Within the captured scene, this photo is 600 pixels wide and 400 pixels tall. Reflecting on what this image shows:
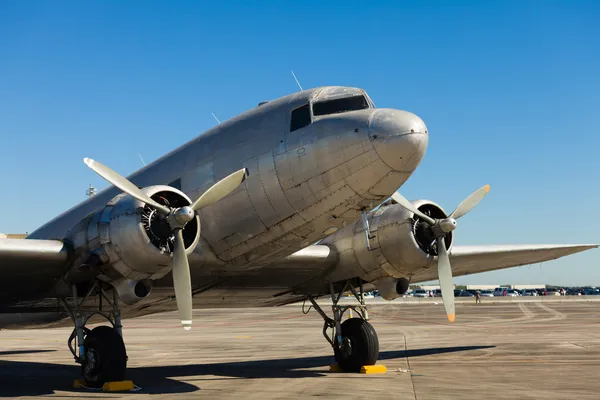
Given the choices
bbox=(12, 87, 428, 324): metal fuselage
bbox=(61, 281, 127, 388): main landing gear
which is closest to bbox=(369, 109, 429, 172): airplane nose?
bbox=(12, 87, 428, 324): metal fuselage

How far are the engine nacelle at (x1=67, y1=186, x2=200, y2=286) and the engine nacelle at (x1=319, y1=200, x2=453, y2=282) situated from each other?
5.00 metres

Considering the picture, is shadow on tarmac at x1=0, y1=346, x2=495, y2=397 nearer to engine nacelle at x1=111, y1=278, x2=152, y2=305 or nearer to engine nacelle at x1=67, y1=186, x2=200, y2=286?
engine nacelle at x1=111, y1=278, x2=152, y2=305

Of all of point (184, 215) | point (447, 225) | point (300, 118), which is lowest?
point (447, 225)

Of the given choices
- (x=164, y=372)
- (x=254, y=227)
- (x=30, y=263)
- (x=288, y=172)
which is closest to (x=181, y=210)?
(x=254, y=227)

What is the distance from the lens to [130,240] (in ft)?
40.2

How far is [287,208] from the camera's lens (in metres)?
13.2

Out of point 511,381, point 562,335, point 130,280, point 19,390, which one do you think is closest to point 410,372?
point 511,381

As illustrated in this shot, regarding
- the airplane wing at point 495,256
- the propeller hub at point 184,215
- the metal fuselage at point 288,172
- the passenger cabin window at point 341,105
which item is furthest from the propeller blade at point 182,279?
the airplane wing at point 495,256

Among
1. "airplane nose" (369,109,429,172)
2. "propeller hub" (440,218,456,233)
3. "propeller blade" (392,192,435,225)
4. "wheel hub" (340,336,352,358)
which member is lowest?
"wheel hub" (340,336,352,358)

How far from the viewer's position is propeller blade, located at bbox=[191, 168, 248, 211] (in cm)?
1267

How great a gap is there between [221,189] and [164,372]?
684 centimetres

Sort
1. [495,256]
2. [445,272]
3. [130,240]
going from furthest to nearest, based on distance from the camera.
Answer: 1. [495,256]
2. [445,272]
3. [130,240]

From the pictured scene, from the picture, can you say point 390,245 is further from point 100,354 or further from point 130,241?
point 100,354

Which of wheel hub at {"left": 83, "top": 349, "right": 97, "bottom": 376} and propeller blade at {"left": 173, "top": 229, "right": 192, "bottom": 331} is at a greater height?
propeller blade at {"left": 173, "top": 229, "right": 192, "bottom": 331}
